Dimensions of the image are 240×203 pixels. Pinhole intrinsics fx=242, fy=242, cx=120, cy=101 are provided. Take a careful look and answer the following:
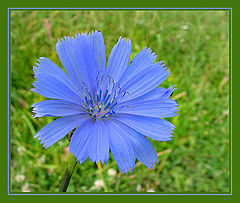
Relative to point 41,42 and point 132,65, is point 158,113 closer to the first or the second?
point 132,65

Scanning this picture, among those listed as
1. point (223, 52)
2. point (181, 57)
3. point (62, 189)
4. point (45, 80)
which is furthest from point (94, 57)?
point (223, 52)

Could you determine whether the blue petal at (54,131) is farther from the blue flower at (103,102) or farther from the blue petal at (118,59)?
the blue petal at (118,59)

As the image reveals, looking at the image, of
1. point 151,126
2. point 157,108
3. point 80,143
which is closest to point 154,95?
point 157,108

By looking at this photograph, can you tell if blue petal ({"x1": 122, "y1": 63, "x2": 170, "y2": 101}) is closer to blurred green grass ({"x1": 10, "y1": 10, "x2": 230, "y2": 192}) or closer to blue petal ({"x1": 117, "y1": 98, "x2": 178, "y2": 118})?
blue petal ({"x1": 117, "y1": 98, "x2": 178, "y2": 118})

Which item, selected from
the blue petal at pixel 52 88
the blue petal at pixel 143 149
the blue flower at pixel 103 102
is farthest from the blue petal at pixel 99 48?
the blue petal at pixel 143 149

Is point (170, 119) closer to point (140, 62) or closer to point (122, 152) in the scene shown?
point (140, 62)

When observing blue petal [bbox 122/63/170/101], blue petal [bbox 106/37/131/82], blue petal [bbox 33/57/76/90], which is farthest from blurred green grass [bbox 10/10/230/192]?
blue petal [bbox 33/57/76/90]
